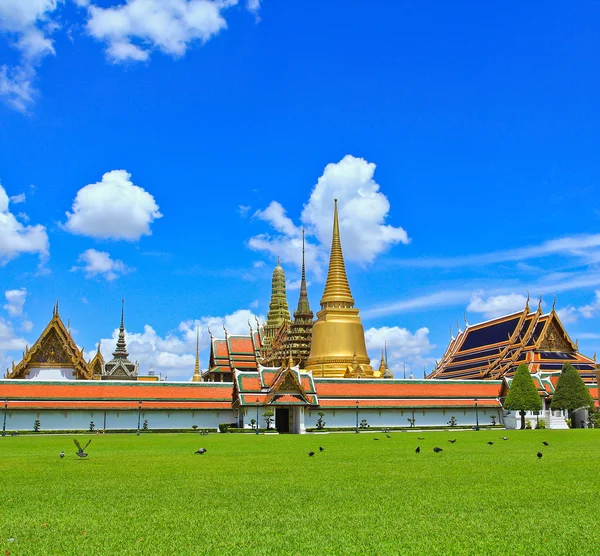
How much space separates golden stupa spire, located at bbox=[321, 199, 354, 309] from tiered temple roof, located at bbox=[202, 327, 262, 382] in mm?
8206

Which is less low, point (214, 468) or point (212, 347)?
point (212, 347)

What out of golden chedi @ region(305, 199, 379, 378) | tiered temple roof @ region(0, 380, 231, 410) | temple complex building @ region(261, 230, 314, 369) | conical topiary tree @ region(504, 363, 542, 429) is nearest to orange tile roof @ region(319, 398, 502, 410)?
conical topiary tree @ region(504, 363, 542, 429)

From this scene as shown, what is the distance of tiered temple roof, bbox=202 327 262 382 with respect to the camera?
66938 millimetres

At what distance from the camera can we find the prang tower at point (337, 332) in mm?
64938

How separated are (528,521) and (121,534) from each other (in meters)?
5.20

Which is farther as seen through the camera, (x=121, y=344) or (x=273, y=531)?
(x=121, y=344)

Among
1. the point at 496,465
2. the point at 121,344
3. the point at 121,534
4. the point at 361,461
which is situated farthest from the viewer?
the point at 121,344

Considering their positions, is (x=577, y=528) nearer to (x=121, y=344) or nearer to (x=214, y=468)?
(x=214, y=468)

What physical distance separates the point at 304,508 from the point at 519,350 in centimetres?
5552

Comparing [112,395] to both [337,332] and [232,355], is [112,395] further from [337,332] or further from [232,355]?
[337,332]

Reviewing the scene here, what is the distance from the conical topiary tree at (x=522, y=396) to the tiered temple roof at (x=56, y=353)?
105ft

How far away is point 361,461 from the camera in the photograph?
18266 millimetres

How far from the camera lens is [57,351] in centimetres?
5372

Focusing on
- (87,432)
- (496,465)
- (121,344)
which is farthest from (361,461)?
(121,344)
